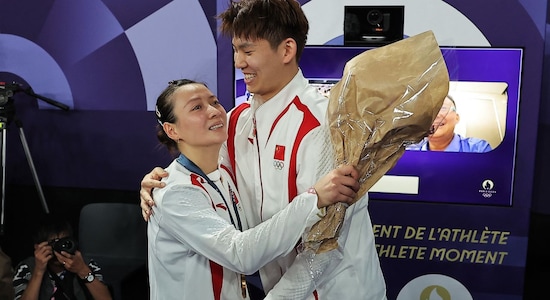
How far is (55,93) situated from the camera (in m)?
4.21

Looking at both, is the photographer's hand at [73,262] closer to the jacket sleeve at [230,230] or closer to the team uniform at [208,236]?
the team uniform at [208,236]

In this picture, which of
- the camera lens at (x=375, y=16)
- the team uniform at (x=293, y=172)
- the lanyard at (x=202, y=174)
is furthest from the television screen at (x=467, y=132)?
the lanyard at (x=202, y=174)

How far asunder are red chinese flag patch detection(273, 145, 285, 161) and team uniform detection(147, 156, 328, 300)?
0.66ft

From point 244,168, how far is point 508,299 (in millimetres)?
2188

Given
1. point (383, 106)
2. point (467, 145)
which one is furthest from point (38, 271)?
point (383, 106)

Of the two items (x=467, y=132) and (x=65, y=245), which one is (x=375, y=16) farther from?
(x=65, y=245)

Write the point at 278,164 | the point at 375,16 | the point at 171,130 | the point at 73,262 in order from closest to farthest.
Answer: the point at 278,164, the point at 171,130, the point at 375,16, the point at 73,262

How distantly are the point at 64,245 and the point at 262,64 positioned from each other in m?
2.15

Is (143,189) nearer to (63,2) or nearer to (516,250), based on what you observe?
(516,250)

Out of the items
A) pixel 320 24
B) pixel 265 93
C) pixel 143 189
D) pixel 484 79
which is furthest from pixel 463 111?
pixel 143 189

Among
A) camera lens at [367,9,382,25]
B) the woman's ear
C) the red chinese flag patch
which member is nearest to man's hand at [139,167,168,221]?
the woman's ear

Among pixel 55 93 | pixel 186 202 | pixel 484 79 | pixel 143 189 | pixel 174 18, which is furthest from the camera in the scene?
pixel 55 93

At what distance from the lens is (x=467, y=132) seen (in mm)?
3271

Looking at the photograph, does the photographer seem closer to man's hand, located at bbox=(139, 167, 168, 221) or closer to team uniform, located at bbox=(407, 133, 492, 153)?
man's hand, located at bbox=(139, 167, 168, 221)
